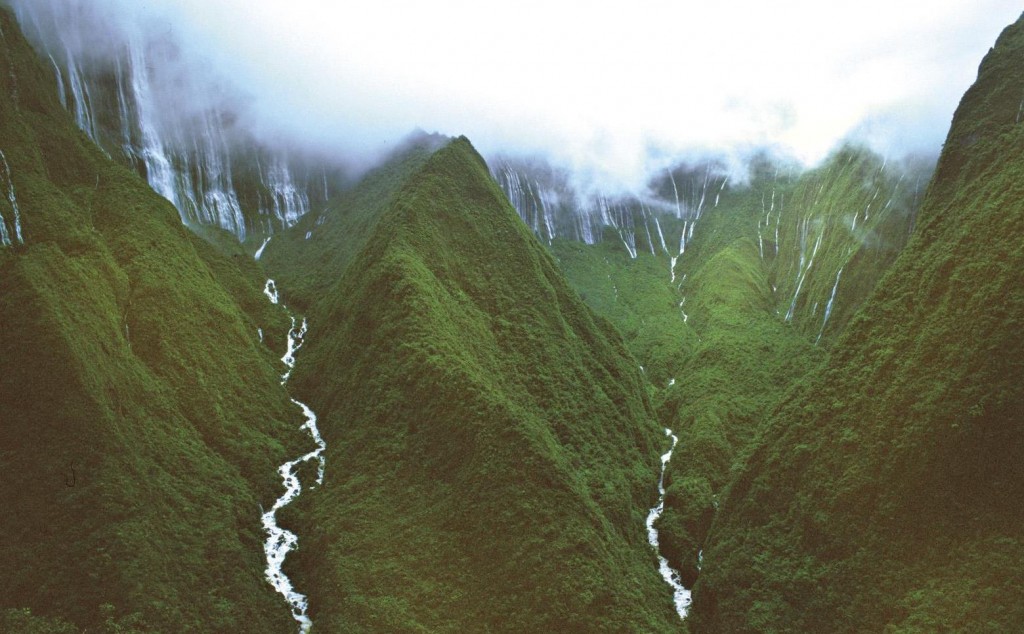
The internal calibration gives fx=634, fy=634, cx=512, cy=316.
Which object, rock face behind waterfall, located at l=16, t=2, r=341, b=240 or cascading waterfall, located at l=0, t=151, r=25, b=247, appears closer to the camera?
cascading waterfall, located at l=0, t=151, r=25, b=247

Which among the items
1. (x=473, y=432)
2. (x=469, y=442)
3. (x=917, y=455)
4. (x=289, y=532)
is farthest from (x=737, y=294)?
(x=289, y=532)

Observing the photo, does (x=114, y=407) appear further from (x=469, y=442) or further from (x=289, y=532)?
(x=469, y=442)

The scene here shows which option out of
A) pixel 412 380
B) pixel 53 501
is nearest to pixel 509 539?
pixel 412 380

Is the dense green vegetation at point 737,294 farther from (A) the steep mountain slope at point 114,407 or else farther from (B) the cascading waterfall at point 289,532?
(A) the steep mountain slope at point 114,407

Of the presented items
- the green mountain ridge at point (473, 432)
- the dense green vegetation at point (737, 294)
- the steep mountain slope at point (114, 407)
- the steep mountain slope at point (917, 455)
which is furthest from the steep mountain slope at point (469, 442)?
the steep mountain slope at point (917, 455)

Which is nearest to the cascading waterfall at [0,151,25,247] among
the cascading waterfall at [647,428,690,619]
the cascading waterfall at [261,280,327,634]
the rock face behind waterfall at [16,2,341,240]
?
the cascading waterfall at [261,280,327,634]

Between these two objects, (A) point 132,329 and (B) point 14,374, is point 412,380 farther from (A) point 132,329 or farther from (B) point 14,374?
(B) point 14,374

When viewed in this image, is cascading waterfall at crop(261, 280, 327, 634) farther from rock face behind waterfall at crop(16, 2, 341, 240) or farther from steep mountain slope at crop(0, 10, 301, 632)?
rock face behind waterfall at crop(16, 2, 341, 240)
